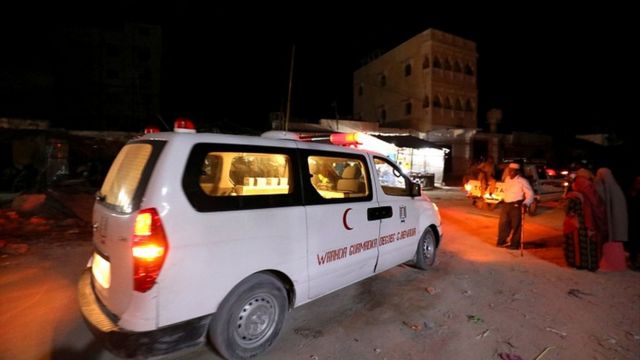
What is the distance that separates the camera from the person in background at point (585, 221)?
17.3 feet

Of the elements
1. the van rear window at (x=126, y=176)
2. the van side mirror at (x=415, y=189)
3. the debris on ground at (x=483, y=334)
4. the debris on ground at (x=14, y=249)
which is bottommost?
the debris on ground at (x=483, y=334)

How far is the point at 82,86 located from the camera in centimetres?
2928

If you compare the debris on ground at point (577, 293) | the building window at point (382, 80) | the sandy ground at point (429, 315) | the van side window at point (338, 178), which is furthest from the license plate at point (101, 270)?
the building window at point (382, 80)

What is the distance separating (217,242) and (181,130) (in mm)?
1001

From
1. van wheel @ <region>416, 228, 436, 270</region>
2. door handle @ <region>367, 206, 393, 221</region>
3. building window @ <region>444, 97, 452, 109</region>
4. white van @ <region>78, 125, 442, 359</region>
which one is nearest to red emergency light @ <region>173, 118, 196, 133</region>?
white van @ <region>78, 125, 442, 359</region>

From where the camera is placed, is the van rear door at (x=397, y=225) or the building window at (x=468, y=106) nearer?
the van rear door at (x=397, y=225)

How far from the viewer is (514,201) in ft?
21.6

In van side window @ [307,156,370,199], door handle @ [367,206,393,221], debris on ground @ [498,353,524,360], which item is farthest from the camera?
van side window @ [307,156,370,199]

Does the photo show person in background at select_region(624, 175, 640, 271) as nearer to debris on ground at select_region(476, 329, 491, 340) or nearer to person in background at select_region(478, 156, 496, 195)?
debris on ground at select_region(476, 329, 491, 340)

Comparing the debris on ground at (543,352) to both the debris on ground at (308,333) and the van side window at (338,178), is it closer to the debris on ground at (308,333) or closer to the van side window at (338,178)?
the debris on ground at (308,333)

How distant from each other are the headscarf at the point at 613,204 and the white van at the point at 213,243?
4.30 metres

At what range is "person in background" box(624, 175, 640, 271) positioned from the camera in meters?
5.48

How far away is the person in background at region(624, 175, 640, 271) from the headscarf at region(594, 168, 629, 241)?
0.38 meters

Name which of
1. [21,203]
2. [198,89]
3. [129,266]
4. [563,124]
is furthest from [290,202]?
[563,124]
